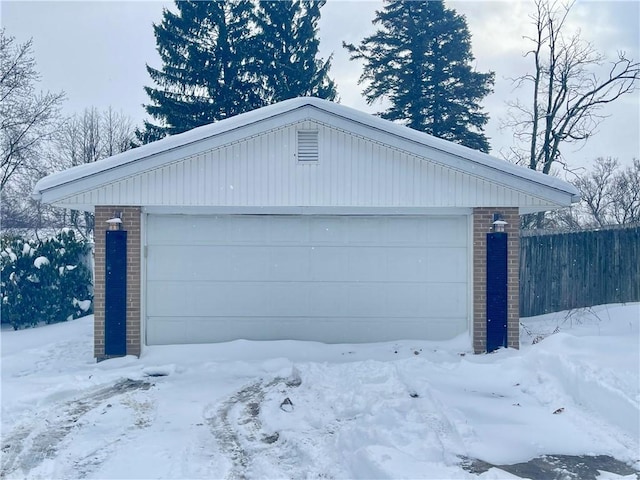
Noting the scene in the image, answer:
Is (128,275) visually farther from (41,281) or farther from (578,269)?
(578,269)

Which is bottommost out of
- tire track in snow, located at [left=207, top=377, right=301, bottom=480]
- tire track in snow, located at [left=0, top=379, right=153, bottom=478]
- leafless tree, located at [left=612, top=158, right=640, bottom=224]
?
tire track in snow, located at [left=0, top=379, right=153, bottom=478]

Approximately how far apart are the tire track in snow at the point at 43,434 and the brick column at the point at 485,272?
5.49 meters

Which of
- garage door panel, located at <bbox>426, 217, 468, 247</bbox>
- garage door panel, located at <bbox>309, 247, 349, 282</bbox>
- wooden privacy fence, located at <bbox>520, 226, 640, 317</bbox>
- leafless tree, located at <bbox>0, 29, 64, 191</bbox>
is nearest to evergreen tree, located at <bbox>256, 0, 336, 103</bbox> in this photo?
leafless tree, located at <bbox>0, 29, 64, 191</bbox>

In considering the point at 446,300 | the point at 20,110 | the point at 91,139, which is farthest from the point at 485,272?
the point at 91,139

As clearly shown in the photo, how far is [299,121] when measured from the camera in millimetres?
8703

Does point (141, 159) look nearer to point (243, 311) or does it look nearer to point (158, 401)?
point (243, 311)

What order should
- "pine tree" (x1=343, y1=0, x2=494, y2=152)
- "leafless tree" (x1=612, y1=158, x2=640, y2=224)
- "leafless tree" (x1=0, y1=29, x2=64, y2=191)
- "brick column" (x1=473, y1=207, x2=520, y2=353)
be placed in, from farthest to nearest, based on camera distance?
"leafless tree" (x1=612, y1=158, x2=640, y2=224) → "pine tree" (x1=343, y1=0, x2=494, y2=152) → "leafless tree" (x1=0, y1=29, x2=64, y2=191) → "brick column" (x1=473, y1=207, x2=520, y2=353)

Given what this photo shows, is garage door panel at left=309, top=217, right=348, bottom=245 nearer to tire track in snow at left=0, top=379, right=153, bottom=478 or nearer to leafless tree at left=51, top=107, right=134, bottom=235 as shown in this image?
tire track in snow at left=0, top=379, right=153, bottom=478

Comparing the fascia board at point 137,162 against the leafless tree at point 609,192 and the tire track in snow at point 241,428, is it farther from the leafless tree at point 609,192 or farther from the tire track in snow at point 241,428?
the leafless tree at point 609,192

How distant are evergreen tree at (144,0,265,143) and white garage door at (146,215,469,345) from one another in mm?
13551

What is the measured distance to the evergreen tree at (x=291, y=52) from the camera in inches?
875

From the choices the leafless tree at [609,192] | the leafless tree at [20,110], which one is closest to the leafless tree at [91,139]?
the leafless tree at [20,110]

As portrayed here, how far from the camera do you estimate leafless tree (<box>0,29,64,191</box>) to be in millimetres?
20625

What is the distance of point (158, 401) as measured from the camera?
22.0ft
